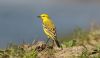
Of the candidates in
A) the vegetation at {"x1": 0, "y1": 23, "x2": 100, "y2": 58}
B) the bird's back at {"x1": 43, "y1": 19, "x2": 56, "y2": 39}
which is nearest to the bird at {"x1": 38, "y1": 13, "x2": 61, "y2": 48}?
the bird's back at {"x1": 43, "y1": 19, "x2": 56, "y2": 39}

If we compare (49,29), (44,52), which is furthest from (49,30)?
(44,52)

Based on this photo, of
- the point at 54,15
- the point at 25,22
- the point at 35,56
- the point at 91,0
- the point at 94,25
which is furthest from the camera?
the point at 91,0

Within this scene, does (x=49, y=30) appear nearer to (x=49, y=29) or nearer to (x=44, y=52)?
(x=49, y=29)

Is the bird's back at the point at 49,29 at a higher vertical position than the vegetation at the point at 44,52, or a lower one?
higher

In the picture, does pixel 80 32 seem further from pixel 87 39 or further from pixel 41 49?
pixel 41 49

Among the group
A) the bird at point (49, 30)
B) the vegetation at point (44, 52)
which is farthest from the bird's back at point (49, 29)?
the vegetation at point (44, 52)

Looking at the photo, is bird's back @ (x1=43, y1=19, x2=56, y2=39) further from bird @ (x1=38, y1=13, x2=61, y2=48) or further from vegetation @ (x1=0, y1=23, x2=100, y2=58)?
vegetation @ (x1=0, y1=23, x2=100, y2=58)

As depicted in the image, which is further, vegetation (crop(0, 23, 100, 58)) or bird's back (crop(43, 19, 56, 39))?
bird's back (crop(43, 19, 56, 39))

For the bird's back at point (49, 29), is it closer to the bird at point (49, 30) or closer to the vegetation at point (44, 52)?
the bird at point (49, 30)

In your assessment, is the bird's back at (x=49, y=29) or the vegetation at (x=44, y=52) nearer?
the vegetation at (x=44, y=52)

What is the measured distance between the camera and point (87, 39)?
1380 centimetres

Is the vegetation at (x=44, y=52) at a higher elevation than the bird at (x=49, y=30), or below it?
below

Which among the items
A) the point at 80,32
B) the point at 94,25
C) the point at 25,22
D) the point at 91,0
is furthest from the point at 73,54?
the point at 91,0

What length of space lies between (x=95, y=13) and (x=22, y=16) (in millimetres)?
2230
